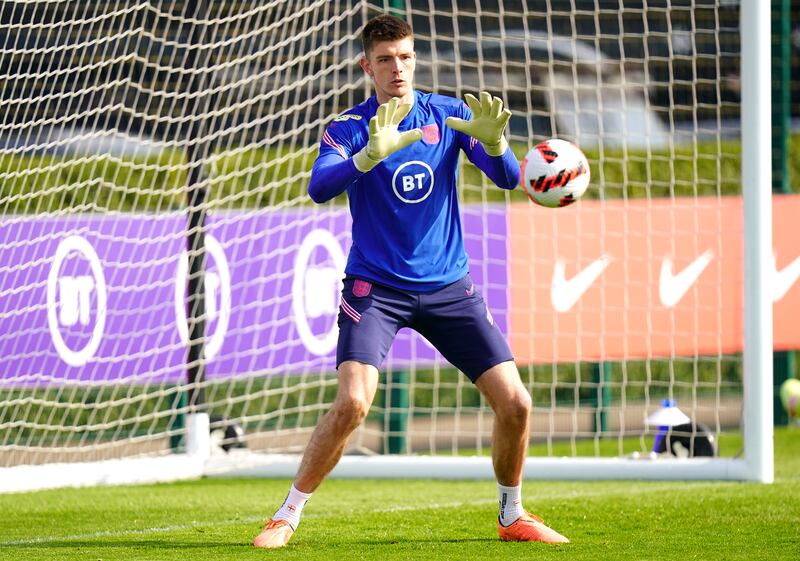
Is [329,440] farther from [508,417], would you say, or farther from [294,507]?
[508,417]

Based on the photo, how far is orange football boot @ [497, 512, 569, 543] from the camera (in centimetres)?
521

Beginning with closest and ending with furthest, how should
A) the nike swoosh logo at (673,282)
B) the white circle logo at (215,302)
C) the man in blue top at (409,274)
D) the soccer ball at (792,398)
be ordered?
the man in blue top at (409,274), the white circle logo at (215,302), the nike swoosh logo at (673,282), the soccer ball at (792,398)

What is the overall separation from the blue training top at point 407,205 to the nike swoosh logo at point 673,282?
3804 millimetres

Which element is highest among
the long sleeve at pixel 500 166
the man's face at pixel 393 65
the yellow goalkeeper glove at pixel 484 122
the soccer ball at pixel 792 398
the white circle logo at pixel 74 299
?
the man's face at pixel 393 65

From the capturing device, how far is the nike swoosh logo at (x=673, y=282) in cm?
887

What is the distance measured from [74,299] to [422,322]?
3.14 metres

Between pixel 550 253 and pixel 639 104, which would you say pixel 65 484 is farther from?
pixel 639 104

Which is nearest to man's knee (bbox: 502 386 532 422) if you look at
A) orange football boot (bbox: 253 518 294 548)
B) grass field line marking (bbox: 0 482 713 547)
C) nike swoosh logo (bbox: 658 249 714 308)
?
orange football boot (bbox: 253 518 294 548)

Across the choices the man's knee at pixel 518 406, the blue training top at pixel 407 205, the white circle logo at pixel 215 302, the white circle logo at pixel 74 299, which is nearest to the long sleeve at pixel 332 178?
the blue training top at pixel 407 205

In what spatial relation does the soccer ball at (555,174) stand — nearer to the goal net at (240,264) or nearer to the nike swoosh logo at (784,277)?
the goal net at (240,264)

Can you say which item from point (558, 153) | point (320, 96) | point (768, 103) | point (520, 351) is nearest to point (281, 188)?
point (320, 96)

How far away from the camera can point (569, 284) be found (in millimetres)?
8797

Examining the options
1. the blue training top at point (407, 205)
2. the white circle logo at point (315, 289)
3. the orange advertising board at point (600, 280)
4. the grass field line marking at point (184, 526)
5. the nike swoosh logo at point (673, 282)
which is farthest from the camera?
the nike swoosh logo at point (673, 282)

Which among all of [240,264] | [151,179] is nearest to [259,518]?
[240,264]
